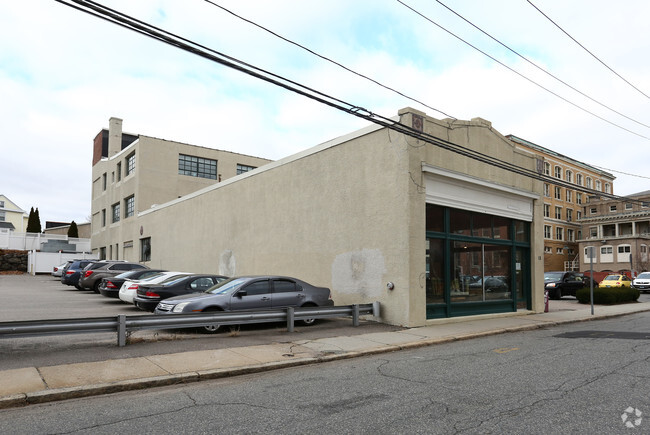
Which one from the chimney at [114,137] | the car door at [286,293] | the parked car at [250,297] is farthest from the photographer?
the chimney at [114,137]

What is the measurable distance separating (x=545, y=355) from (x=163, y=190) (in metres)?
34.2

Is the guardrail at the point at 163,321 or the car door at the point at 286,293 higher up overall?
the car door at the point at 286,293

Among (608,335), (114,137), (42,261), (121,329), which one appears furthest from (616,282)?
(42,261)

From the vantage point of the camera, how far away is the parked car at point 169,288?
13945 millimetres

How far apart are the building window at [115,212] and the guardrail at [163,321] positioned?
3470 centimetres

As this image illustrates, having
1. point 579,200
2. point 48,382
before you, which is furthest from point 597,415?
point 579,200

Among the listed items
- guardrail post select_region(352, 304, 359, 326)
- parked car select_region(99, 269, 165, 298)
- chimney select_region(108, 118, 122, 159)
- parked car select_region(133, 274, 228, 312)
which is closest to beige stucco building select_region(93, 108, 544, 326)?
guardrail post select_region(352, 304, 359, 326)

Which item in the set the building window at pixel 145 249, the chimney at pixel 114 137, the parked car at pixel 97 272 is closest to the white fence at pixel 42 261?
the chimney at pixel 114 137

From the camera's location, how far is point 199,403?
626 cm

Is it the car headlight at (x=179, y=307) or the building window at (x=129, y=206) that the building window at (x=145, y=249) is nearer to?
the building window at (x=129, y=206)

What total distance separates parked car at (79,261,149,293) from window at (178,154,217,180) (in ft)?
55.7

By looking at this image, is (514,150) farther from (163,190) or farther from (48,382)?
(163,190)

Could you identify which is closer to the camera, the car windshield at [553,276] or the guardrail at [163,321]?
the guardrail at [163,321]

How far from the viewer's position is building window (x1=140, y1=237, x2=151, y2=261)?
1357 inches
